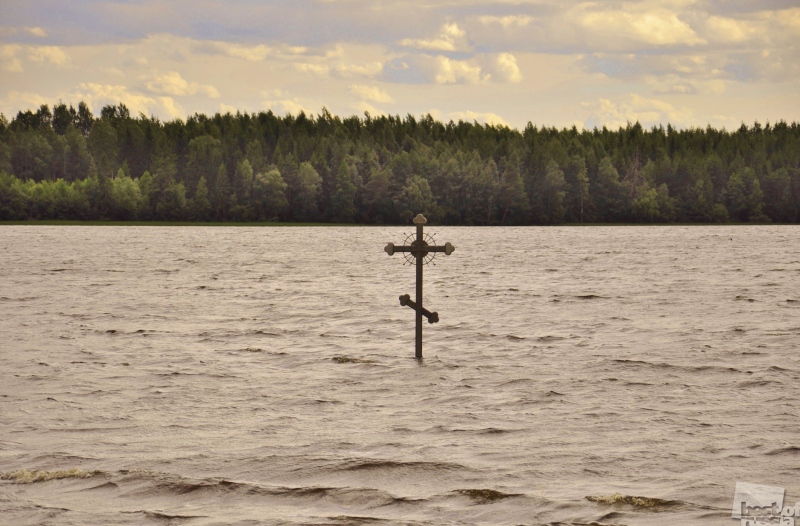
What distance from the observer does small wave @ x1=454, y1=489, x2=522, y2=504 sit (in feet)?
40.5

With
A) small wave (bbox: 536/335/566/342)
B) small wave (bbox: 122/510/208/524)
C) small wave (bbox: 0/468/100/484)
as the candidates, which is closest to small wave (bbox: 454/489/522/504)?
small wave (bbox: 122/510/208/524)

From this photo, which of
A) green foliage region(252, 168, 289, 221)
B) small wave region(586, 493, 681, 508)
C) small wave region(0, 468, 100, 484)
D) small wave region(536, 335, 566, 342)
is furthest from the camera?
green foliage region(252, 168, 289, 221)

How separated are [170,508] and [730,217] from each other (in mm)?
187616

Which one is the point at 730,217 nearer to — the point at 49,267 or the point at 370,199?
the point at 370,199

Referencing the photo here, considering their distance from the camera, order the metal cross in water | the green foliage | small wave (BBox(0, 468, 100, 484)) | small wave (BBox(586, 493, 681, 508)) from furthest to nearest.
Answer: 1. the green foliage
2. the metal cross in water
3. small wave (BBox(0, 468, 100, 484))
4. small wave (BBox(586, 493, 681, 508))

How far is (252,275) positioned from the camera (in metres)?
59.1

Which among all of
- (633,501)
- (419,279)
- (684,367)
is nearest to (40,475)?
(633,501)

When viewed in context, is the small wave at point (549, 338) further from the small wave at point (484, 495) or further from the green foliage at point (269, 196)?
the green foliage at point (269, 196)

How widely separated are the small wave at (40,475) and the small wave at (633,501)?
21.2 feet

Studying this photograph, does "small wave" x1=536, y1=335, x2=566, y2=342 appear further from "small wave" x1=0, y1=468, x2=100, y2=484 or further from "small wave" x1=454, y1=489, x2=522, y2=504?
"small wave" x1=0, y1=468, x2=100, y2=484

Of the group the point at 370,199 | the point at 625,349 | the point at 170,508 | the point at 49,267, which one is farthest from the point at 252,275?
the point at 370,199

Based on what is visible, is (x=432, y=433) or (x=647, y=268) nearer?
(x=432, y=433)

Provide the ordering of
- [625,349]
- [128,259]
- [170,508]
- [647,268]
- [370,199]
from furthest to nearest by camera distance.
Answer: [370,199]
[128,259]
[647,268]
[625,349]
[170,508]

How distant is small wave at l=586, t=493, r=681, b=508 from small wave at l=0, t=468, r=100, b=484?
646cm
